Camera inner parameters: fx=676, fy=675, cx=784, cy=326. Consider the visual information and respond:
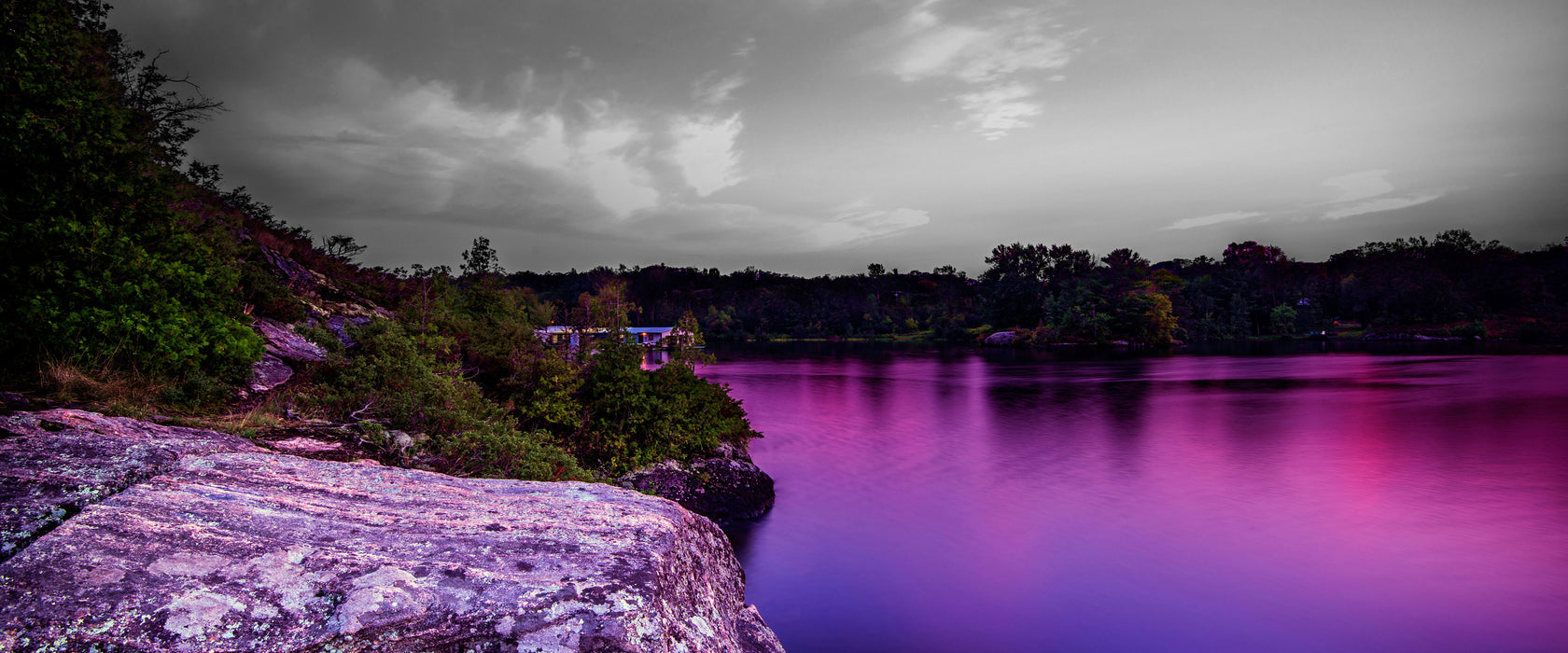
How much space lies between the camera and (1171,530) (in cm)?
1308

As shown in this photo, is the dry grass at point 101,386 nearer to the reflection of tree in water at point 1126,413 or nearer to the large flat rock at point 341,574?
the large flat rock at point 341,574

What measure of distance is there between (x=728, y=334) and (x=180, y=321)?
126m

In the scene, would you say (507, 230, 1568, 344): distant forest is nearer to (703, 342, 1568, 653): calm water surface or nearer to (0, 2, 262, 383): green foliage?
(703, 342, 1568, 653): calm water surface

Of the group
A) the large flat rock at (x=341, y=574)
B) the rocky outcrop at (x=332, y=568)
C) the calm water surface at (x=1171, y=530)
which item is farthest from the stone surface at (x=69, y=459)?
the calm water surface at (x=1171, y=530)

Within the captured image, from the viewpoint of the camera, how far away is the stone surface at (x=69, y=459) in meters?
3.23

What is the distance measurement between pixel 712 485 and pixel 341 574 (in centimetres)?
1036

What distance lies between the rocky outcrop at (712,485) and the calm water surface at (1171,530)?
0.57 m

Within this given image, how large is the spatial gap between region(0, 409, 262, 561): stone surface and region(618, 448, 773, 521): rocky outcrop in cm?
737

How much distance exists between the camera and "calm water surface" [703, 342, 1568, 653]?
9.29 meters

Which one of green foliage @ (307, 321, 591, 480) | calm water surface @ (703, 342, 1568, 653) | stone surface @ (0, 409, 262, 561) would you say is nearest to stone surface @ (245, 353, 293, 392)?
green foliage @ (307, 321, 591, 480)

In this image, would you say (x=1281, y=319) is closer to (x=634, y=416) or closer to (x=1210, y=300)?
(x=1210, y=300)

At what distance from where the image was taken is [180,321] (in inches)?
295

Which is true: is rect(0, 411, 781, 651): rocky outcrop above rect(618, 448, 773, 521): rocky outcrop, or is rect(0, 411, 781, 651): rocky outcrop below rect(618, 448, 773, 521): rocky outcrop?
above

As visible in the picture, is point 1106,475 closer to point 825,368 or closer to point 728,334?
point 825,368
